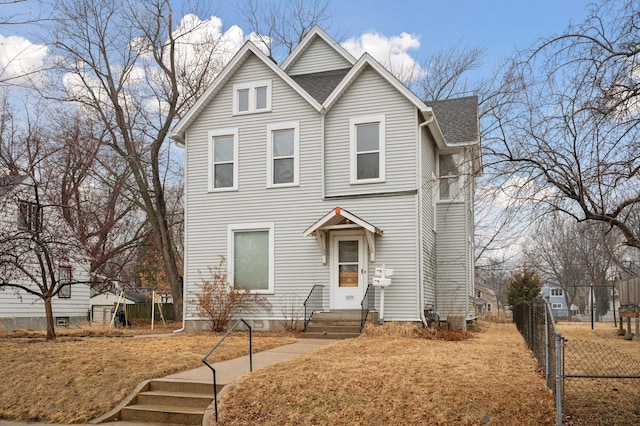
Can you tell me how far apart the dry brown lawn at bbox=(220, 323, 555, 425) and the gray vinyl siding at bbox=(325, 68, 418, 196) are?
744 centimetres

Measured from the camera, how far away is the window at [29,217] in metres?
15.2

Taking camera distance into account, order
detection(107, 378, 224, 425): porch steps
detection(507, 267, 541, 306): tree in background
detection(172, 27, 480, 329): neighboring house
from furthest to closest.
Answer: detection(507, 267, 541, 306): tree in background, detection(172, 27, 480, 329): neighboring house, detection(107, 378, 224, 425): porch steps

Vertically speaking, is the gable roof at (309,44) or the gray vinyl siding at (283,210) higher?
the gable roof at (309,44)

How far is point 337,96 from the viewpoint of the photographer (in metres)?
18.4

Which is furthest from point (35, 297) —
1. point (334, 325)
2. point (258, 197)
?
point (334, 325)

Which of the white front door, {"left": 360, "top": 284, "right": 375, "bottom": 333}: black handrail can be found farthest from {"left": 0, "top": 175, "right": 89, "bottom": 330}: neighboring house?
{"left": 360, "top": 284, "right": 375, "bottom": 333}: black handrail

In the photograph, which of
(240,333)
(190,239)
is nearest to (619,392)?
(240,333)

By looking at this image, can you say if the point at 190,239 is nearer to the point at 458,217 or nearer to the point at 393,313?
the point at 393,313

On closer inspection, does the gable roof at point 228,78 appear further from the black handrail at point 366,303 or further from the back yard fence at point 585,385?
the back yard fence at point 585,385

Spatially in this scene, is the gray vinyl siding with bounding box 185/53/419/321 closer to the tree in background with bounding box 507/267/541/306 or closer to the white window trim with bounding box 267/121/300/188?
the white window trim with bounding box 267/121/300/188

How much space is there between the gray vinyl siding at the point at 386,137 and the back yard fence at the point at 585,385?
6.98 metres

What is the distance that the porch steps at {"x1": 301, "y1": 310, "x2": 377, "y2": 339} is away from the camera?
1614 centimetres

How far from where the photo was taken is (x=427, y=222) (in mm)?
19062

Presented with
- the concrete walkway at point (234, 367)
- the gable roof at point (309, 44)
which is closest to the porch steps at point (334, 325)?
the concrete walkway at point (234, 367)
